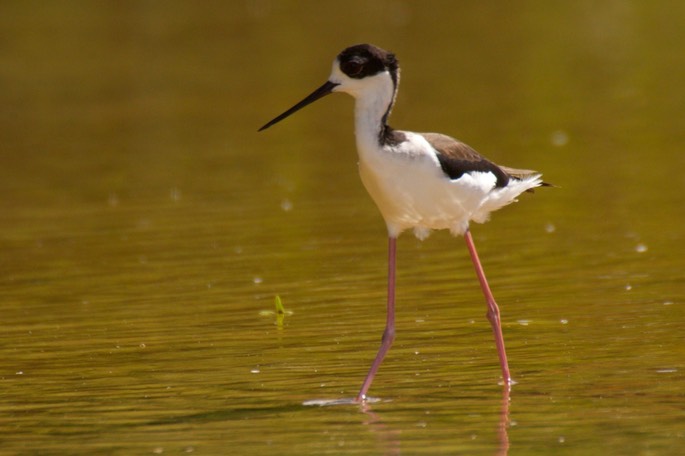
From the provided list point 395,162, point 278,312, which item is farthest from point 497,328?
point 278,312

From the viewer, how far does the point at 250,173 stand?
16156 mm

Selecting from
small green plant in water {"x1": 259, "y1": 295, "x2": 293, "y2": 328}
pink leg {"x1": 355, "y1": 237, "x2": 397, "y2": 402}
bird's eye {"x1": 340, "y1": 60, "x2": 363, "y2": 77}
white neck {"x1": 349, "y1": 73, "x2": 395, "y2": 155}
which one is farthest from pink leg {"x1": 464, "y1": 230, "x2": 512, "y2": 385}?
small green plant in water {"x1": 259, "y1": 295, "x2": 293, "y2": 328}

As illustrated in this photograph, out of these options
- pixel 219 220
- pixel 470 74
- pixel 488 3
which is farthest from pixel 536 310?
pixel 488 3

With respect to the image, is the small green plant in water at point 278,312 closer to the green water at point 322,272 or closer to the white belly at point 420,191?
the green water at point 322,272

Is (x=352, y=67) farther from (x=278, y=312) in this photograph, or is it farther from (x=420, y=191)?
(x=278, y=312)

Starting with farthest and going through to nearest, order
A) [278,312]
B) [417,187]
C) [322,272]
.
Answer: [322,272] < [278,312] < [417,187]

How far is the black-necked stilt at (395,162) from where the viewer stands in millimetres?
7805

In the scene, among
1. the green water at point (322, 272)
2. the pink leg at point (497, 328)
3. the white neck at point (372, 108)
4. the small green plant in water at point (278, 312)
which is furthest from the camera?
the small green plant in water at point (278, 312)

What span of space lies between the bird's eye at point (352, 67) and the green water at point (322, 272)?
5.12ft

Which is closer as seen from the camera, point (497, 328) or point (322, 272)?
point (497, 328)

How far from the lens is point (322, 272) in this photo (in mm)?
11148

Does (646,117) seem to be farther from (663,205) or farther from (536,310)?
(536,310)

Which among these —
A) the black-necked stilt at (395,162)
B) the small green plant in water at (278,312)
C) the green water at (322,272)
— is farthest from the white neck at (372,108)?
the small green plant in water at (278,312)

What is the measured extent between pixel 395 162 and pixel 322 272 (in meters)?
3.44
